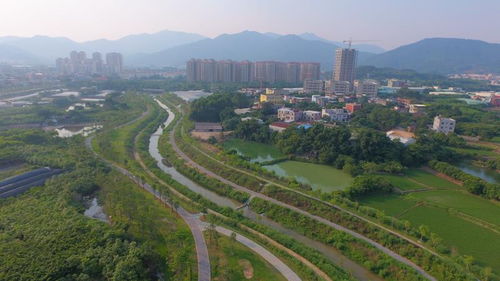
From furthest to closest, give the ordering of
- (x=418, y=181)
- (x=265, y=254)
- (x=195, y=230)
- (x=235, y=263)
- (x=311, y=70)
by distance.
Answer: (x=311, y=70)
(x=418, y=181)
(x=195, y=230)
(x=265, y=254)
(x=235, y=263)

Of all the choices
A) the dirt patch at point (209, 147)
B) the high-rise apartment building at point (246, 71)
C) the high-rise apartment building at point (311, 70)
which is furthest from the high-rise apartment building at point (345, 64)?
the dirt patch at point (209, 147)

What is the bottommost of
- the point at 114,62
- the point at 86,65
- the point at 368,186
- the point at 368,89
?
the point at 368,186

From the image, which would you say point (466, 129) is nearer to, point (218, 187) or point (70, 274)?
point (218, 187)

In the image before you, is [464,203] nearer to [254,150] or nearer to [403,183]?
[403,183]

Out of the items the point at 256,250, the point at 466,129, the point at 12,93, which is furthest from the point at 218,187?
the point at 12,93

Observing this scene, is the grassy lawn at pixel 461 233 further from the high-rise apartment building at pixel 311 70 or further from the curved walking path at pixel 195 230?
the high-rise apartment building at pixel 311 70

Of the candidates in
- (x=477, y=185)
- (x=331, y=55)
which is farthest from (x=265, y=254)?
(x=331, y=55)
